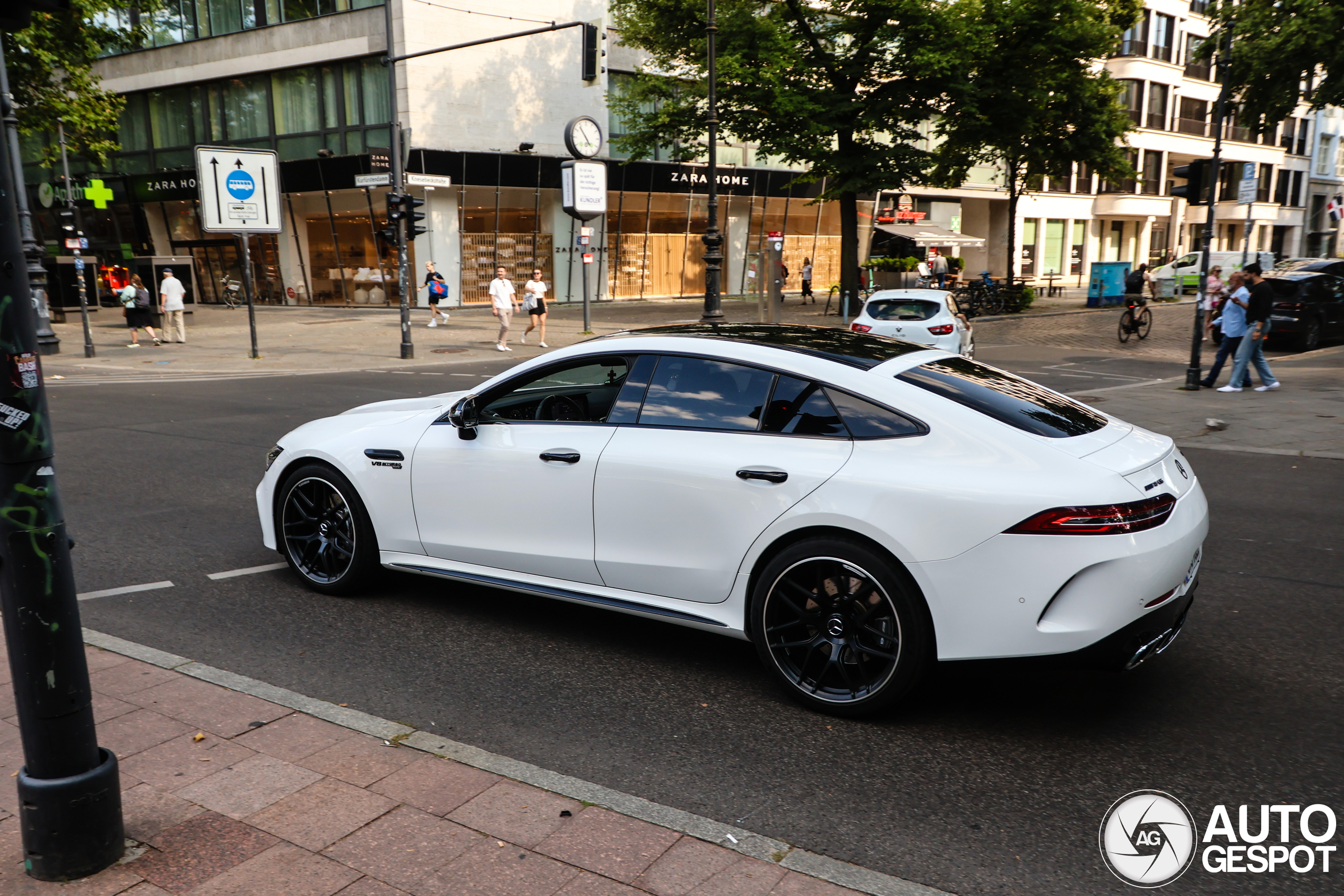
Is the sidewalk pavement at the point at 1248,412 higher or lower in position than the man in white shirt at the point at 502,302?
lower

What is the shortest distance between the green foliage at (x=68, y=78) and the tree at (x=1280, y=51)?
28.7 meters

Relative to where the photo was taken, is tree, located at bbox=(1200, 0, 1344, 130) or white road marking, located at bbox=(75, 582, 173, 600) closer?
white road marking, located at bbox=(75, 582, 173, 600)

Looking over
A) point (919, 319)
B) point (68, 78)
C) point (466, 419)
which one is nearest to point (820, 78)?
point (919, 319)

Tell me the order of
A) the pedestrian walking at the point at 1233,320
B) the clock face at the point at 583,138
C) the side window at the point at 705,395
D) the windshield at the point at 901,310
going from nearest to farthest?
the side window at the point at 705,395 < the pedestrian walking at the point at 1233,320 < the windshield at the point at 901,310 < the clock face at the point at 583,138

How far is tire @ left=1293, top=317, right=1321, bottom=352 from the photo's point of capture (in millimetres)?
20891

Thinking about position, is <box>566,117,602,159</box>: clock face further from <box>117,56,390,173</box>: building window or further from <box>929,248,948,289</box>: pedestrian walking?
<box>929,248,948,289</box>: pedestrian walking

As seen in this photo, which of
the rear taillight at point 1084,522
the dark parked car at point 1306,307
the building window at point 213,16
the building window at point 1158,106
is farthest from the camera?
the building window at point 1158,106

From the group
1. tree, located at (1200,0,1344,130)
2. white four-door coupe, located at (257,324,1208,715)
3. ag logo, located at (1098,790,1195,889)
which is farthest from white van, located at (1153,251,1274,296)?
ag logo, located at (1098,790,1195,889)

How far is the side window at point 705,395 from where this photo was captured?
4.42m

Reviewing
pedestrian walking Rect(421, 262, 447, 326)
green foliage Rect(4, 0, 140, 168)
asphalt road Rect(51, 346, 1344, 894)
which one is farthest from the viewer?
pedestrian walking Rect(421, 262, 447, 326)

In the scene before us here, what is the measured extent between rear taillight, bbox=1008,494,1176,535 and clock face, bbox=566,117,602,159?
2602 cm

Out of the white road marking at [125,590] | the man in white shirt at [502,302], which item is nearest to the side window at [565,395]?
the white road marking at [125,590]

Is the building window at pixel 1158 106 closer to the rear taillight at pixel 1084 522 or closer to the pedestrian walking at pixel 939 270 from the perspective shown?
the pedestrian walking at pixel 939 270

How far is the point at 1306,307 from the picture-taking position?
20859 millimetres
